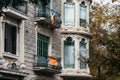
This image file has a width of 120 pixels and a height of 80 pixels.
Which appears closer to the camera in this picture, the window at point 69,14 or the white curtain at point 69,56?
the white curtain at point 69,56

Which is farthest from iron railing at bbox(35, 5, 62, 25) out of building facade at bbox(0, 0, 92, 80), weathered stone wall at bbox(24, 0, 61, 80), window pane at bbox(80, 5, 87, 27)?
window pane at bbox(80, 5, 87, 27)

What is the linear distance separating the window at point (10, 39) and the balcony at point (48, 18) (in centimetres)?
310

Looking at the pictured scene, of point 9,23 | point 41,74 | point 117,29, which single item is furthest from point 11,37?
point 117,29

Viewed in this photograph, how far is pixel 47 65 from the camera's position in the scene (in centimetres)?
3241

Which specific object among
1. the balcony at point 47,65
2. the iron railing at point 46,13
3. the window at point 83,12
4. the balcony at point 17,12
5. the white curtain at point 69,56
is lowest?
the balcony at point 47,65

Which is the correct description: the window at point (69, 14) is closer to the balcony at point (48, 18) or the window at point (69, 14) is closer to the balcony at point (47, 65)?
the balcony at point (48, 18)

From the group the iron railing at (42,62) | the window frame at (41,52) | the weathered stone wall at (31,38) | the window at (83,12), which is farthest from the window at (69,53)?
the iron railing at (42,62)

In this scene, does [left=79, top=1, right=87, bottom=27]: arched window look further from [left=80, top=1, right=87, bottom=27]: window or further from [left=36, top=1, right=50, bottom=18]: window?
[left=36, top=1, right=50, bottom=18]: window

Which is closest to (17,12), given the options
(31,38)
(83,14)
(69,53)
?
(31,38)

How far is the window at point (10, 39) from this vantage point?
A: 29.0 m

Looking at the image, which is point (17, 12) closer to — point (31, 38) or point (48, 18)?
point (31, 38)

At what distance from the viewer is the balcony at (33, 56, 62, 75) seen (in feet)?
105

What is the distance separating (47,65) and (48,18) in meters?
3.42

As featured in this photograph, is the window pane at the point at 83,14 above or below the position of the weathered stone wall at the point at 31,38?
above
